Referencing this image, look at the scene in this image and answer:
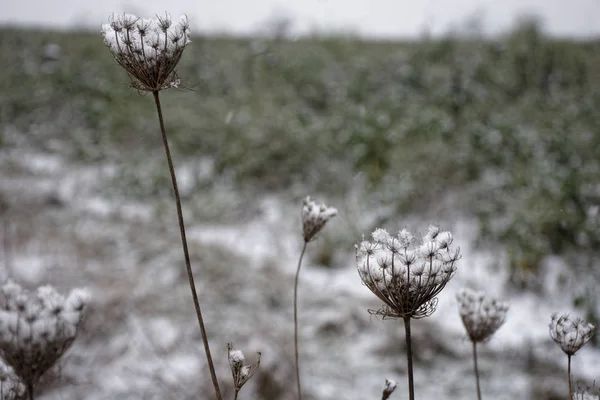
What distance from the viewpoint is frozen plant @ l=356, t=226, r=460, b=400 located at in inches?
37.8

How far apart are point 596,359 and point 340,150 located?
161 inches

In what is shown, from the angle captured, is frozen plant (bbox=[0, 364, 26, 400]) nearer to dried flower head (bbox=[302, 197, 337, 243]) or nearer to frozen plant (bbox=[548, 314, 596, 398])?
dried flower head (bbox=[302, 197, 337, 243])

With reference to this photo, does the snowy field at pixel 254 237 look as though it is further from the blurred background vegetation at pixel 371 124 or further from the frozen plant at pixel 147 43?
the frozen plant at pixel 147 43

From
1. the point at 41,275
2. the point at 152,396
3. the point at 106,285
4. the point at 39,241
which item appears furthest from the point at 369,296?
the point at 39,241

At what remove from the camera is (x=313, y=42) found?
42.7ft

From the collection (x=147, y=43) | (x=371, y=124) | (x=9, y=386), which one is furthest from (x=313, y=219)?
(x=371, y=124)

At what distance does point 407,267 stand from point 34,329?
870mm

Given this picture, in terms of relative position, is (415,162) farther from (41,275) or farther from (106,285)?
(41,275)

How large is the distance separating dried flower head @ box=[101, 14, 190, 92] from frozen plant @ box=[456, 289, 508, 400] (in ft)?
3.65

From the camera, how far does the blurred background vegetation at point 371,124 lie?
16.8 ft

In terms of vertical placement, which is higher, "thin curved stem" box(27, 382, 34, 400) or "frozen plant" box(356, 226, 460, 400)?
"frozen plant" box(356, 226, 460, 400)

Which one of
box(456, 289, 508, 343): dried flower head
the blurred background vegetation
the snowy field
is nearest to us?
box(456, 289, 508, 343): dried flower head

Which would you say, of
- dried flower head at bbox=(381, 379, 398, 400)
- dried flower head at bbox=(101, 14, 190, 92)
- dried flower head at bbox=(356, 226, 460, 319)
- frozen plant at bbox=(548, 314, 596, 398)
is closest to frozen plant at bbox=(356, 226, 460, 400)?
dried flower head at bbox=(356, 226, 460, 319)

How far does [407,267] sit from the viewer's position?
0.97 meters
